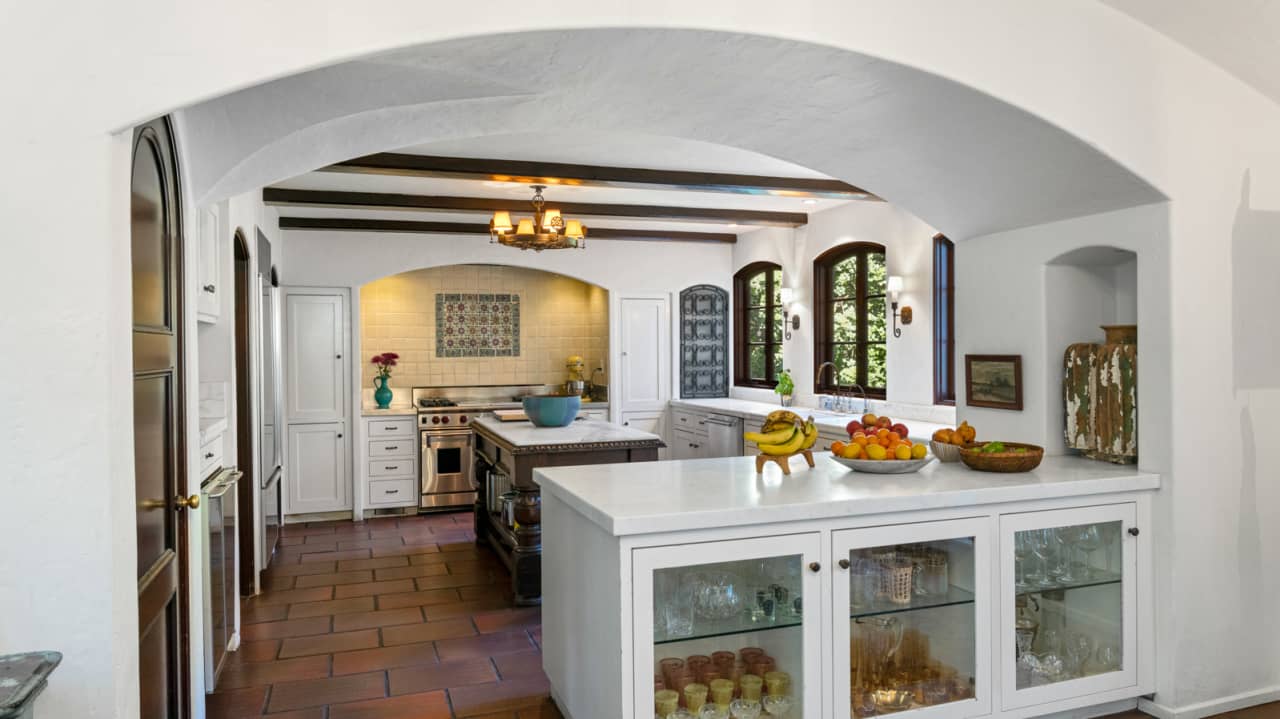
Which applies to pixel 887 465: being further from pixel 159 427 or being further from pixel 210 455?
pixel 210 455

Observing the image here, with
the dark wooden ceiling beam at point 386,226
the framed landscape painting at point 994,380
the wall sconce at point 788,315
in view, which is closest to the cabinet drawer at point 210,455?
the framed landscape painting at point 994,380

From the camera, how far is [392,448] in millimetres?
8117

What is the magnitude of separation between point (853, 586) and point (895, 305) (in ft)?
13.9

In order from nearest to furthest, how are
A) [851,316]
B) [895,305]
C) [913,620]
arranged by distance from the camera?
[913,620] → [895,305] → [851,316]

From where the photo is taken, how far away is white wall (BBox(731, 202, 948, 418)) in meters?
6.45

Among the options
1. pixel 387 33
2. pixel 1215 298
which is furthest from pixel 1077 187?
pixel 387 33

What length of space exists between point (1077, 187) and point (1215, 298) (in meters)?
0.67

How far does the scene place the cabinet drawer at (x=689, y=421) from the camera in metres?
8.50

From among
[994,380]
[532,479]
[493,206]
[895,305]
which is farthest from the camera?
[493,206]

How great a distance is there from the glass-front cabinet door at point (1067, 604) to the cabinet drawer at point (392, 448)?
6132mm

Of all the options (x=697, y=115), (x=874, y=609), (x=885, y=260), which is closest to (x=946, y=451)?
(x=874, y=609)

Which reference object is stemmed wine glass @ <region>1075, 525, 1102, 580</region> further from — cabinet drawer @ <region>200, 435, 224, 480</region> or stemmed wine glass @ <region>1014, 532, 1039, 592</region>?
cabinet drawer @ <region>200, 435, 224, 480</region>

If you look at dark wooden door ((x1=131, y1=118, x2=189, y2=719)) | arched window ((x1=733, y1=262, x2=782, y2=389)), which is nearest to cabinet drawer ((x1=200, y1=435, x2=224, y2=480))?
Answer: dark wooden door ((x1=131, y1=118, x2=189, y2=719))

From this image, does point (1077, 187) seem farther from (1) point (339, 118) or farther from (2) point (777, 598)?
(1) point (339, 118)
